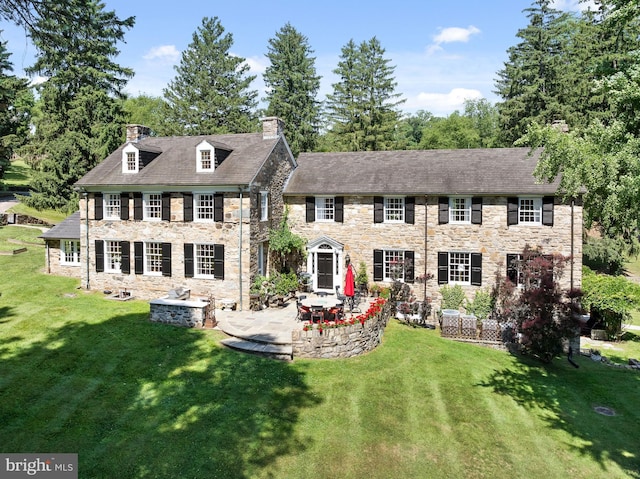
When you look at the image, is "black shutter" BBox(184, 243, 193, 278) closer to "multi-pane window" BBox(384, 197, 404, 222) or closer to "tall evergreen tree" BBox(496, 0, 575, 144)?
"multi-pane window" BBox(384, 197, 404, 222)

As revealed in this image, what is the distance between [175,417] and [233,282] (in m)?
9.45

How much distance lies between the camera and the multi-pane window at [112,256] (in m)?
22.5

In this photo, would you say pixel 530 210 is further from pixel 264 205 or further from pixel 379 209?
pixel 264 205

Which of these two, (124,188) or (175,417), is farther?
(124,188)

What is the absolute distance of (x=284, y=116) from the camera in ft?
→ 145

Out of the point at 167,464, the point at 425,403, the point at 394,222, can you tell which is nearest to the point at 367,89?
the point at 394,222

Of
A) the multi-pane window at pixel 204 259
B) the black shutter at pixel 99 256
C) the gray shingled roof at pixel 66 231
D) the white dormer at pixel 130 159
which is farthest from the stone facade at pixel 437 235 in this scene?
the gray shingled roof at pixel 66 231

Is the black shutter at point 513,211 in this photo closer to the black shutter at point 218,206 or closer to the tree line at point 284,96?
the tree line at point 284,96

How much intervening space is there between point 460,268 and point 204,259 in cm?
1281

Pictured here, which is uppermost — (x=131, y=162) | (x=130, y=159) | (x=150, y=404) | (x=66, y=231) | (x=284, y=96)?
(x=284, y=96)

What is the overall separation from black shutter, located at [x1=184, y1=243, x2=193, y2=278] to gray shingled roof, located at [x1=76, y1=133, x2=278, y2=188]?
10.1 feet

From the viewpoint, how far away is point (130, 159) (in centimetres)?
2261

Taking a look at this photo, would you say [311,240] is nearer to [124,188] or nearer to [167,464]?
[124,188]

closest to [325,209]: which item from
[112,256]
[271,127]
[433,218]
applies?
[271,127]
